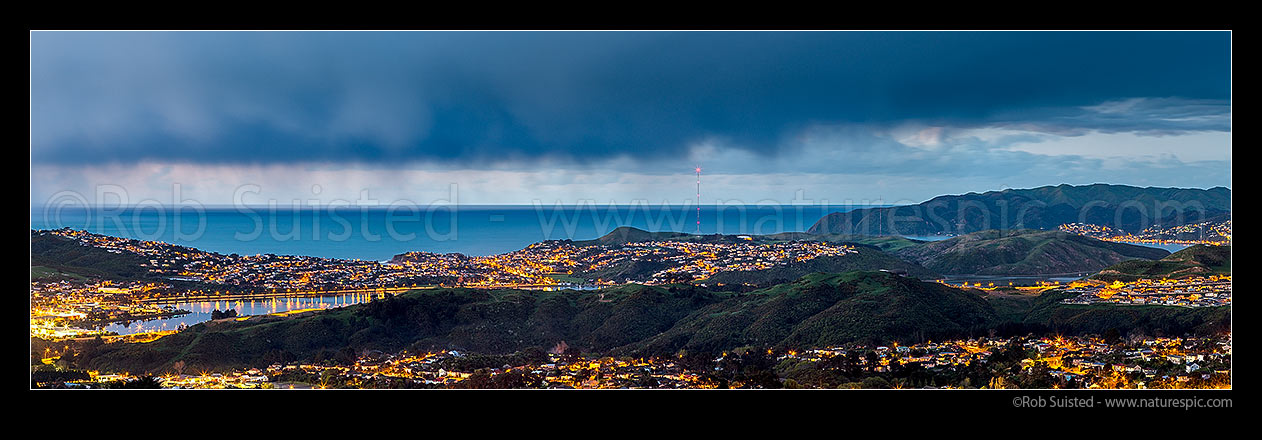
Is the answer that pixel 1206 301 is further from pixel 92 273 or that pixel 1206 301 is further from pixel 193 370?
pixel 92 273

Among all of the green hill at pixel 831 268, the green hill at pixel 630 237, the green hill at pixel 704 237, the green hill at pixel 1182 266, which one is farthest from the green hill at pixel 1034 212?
the green hill at pixel 630 237

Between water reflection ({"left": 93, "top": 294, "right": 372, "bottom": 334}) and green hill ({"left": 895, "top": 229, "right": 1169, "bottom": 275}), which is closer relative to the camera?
water reflection ({"left": 93, "top": 294, "right": 372, "bottom": 334})

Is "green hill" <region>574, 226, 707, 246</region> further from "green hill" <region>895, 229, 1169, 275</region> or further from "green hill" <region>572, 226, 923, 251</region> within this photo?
"green hill" <region>895, 229, 1169, 275</region>

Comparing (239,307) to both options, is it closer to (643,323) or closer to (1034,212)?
(643,323)

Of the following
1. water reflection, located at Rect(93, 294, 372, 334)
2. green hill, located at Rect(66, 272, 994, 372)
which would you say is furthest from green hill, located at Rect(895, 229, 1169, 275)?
water reflection, located at Rect(93, 294, 372, 334)

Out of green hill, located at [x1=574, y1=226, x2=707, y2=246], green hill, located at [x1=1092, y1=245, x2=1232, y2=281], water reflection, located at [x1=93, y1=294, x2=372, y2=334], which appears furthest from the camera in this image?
green hill, located at [x1=574, y1=226, x2=707, y2=246]

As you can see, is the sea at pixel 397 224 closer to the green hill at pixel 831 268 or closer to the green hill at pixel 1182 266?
the green hill at pixel 831 268
